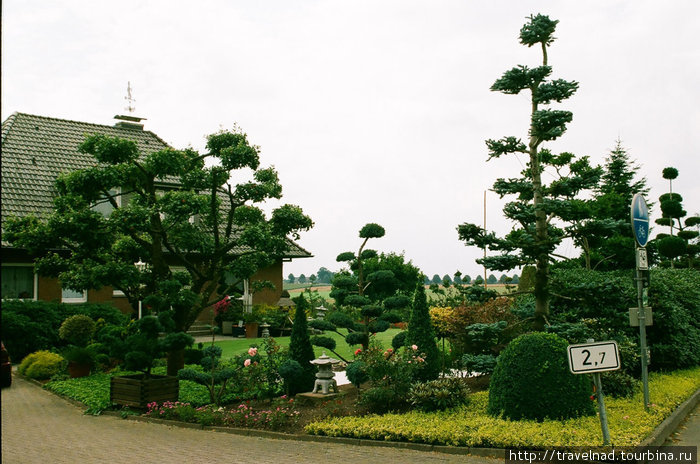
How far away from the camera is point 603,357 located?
256 inches

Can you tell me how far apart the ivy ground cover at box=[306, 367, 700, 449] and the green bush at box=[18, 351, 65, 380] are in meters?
8.04

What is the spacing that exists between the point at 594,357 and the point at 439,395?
3.14 m

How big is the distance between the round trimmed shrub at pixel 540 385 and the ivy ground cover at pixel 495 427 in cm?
22

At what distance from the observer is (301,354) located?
430 inches

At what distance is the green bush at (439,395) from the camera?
29.8ft

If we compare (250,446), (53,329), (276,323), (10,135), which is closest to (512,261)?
(250,446)

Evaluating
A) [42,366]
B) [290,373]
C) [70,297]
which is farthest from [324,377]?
[70,297]

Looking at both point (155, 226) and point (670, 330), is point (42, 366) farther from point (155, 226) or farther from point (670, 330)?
point (670, 330)

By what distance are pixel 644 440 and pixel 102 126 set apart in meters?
22.6

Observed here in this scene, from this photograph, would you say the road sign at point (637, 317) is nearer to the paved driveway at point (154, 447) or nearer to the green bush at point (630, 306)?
the green bush at point (630, 306)

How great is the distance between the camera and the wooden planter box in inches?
400

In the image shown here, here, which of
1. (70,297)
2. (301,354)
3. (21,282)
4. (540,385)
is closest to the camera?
(540,385)

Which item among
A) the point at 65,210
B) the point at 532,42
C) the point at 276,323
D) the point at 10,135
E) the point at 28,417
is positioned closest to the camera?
the point at 28,417

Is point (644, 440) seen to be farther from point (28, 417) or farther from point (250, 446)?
point (28, 417)
